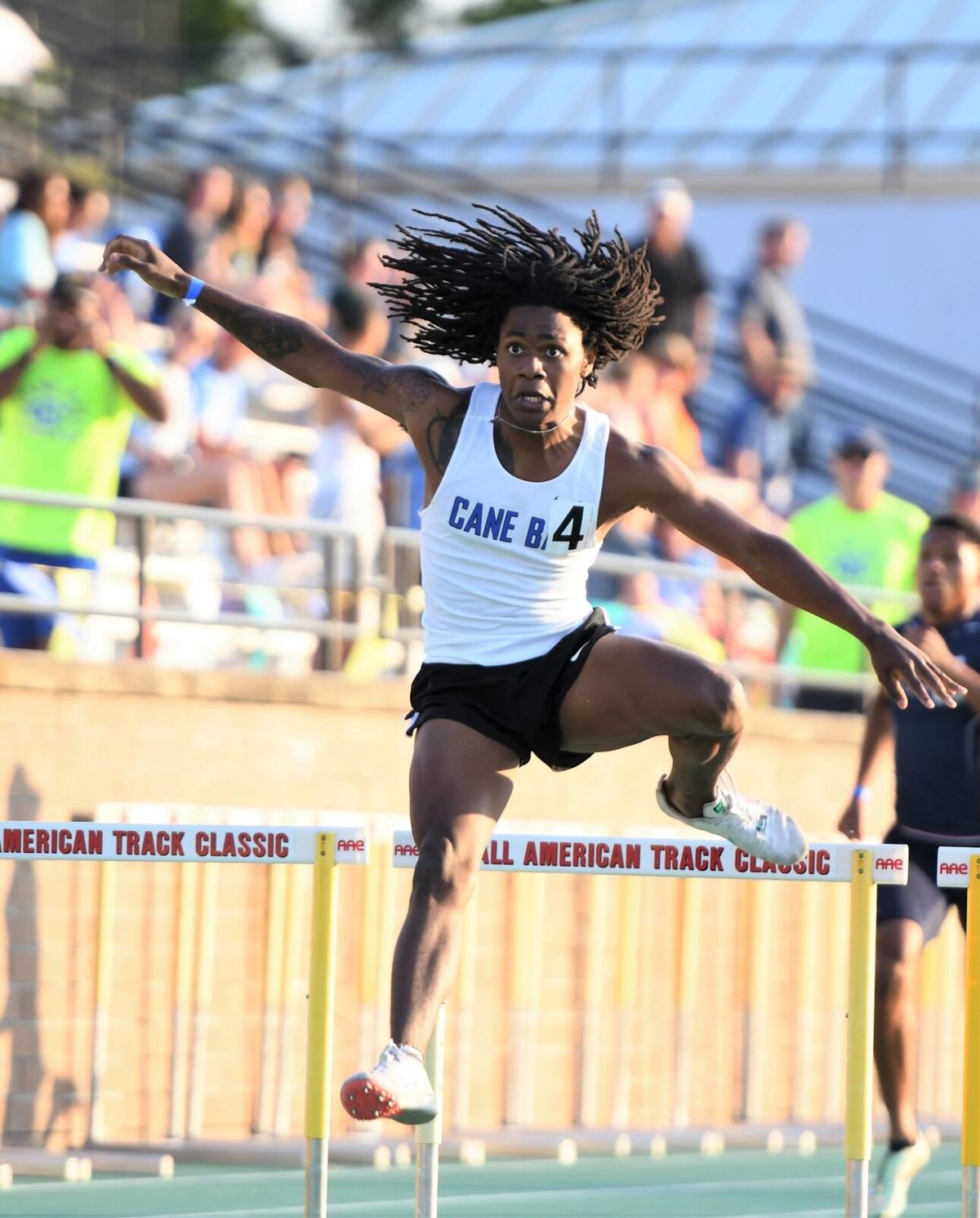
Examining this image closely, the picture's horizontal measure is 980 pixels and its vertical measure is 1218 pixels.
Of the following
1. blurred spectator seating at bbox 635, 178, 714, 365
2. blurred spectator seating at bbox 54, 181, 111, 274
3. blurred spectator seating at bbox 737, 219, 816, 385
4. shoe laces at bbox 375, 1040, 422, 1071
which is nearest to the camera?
shoe laces at bbox 375, 1040, 422, 1071

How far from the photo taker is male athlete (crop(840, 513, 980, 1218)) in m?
8.59

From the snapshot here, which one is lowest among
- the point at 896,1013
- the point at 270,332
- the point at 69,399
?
the point at 896,1013

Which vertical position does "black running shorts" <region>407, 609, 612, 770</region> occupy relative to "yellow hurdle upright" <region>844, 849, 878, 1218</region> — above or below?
above

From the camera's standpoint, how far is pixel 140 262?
664 cm

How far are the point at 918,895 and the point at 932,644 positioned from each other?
0.91 m

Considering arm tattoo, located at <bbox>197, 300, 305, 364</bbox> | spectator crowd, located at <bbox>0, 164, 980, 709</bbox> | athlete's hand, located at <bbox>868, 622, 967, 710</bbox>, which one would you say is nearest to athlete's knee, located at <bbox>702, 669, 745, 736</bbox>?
athlete's hand, located at <bbox>868, 622, 967, 710</bbox>

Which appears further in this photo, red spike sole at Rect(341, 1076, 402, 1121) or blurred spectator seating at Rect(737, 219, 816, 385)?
blurred spectator seating at Rect(737, 219, 816, 385)

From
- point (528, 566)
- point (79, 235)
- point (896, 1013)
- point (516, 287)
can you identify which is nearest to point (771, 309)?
point (79, 235)

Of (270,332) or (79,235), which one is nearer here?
(270,332)

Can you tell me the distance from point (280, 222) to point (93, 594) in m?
4.43

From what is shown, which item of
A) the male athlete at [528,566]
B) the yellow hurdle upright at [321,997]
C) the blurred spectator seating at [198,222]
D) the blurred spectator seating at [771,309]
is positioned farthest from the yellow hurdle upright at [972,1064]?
the blurred spectator seating at [771,309]

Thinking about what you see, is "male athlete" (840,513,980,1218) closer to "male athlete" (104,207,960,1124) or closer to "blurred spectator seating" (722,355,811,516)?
"male athlete" (104,207,960,1124)

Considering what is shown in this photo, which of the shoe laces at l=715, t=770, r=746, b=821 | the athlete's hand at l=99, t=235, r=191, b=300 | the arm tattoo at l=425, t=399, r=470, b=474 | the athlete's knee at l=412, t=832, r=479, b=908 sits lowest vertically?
the athlete's knee at l=412, t=832, r=479, b=908

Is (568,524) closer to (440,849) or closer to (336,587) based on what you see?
(440,849)
